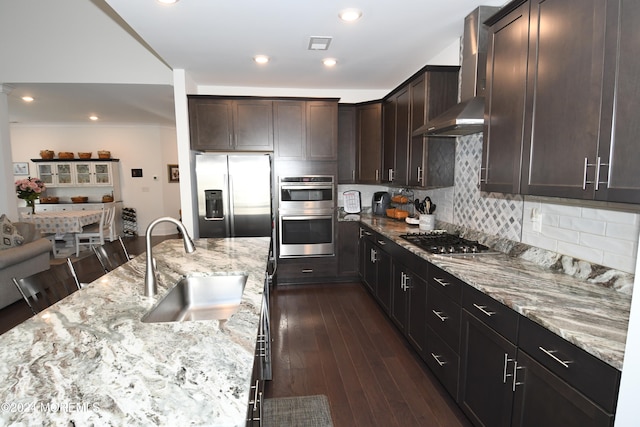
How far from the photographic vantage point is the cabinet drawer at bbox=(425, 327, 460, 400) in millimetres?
2000

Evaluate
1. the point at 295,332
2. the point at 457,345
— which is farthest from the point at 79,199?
the point at 457,345

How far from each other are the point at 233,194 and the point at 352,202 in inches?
65.9

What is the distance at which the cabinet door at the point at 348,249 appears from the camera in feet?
14.5

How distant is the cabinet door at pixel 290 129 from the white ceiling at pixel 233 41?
0.34 m

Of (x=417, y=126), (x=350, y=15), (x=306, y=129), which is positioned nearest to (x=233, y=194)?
(x=306, y=129)


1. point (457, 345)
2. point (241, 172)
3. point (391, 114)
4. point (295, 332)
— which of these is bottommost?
point (295, 332)

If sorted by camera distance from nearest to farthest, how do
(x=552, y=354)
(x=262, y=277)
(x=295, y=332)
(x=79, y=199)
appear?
(x=552, y=354)
(x=262, y=277)
(x=295, y=332)
(x=79, y=199)

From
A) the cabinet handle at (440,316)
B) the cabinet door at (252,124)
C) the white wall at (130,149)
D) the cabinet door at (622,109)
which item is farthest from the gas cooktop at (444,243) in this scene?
the white wall at (130,149)

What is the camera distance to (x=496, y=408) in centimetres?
160

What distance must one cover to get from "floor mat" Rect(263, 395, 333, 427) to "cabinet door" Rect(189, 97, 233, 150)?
2.99 m

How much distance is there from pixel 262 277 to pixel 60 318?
92 centimetres

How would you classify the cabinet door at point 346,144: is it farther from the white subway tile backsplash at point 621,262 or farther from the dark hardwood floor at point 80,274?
the white subway tile backsplash at point 621,262

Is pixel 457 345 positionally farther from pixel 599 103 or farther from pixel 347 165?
pixel 347 165

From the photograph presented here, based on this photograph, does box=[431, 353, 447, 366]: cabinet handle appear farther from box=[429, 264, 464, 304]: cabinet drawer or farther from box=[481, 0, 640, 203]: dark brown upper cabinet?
box=[481, 0, 640, 203]: dark brown upper cabinet
